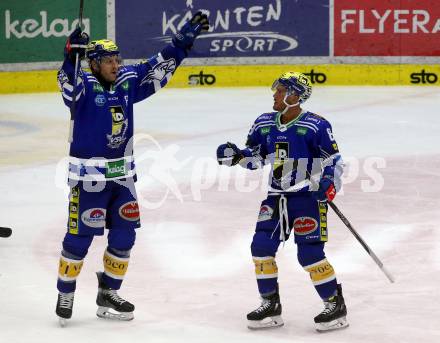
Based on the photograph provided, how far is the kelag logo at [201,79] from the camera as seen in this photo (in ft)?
65.0

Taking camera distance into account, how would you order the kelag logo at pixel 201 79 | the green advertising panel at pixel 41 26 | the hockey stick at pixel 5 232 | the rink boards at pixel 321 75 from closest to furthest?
the hockey stick at pixel 5 232 → the green advertising panel at pixel 41 26 → the rink boards at pixel 321 75 → the kelag logo at pixel 201 79

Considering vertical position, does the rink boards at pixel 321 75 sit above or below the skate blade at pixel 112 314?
above

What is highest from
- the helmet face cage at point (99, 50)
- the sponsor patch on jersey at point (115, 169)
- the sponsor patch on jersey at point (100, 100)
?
the helmet face cage at point (99, 50)

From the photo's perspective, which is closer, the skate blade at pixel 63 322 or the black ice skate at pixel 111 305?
the skate blade at pixel 63 322

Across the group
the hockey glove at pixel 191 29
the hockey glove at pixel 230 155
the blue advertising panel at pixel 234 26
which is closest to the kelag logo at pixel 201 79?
the blue advertising panel at pixel 234 26

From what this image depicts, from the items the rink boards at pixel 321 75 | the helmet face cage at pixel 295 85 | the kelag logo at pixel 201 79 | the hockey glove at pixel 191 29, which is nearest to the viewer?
the helmet face cage at pixel 295 85

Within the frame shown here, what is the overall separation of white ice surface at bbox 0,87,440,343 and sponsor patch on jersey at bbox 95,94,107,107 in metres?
1.37

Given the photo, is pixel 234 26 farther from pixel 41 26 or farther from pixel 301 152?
pixel 301 152

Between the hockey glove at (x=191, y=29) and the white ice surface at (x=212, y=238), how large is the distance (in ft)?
5.61

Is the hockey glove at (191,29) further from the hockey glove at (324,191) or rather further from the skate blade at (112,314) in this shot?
the skate blade at (112,314)

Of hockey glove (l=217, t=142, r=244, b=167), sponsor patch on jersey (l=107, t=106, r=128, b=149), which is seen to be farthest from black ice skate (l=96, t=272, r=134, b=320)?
hockey glove (l=217, t=142, r=244, b=167)

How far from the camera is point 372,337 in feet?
23.0

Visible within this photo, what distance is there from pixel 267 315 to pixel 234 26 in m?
12.9

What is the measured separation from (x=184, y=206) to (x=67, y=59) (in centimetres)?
415
